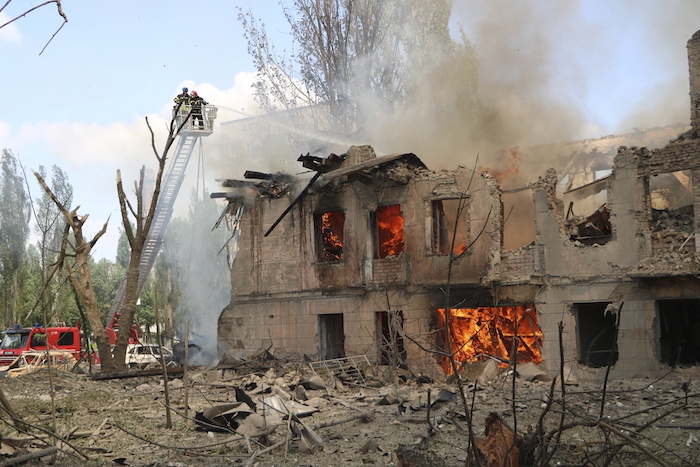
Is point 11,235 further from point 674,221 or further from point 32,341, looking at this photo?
point 674,221

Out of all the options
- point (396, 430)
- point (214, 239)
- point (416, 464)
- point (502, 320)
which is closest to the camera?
point (416, 464)

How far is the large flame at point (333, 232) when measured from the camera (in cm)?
2277

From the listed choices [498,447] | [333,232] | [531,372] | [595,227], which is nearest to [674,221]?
[595,227]

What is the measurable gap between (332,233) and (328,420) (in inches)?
437

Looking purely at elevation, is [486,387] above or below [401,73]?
below

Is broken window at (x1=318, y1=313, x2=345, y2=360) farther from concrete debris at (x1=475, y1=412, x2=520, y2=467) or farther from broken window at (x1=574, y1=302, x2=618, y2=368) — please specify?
concrete debris at (x1=475, y1=412, x2=520, y2=467)

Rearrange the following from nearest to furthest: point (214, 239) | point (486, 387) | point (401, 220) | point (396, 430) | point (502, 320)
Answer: point (396, 430), point (486, 387), point (502, 320), point (401, 220), point (214, 239)

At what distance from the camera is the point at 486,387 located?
16.2m

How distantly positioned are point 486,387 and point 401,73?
642 inches

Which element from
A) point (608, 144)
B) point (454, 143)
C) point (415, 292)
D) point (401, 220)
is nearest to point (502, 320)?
point (415, 292)

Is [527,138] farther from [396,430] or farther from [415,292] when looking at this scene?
[396,430]

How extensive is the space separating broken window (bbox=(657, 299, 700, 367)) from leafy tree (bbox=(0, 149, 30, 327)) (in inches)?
1312

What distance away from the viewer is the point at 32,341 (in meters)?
26.8

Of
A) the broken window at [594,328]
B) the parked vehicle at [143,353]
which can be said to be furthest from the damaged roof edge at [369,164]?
the parked vehicle at [143,353]
